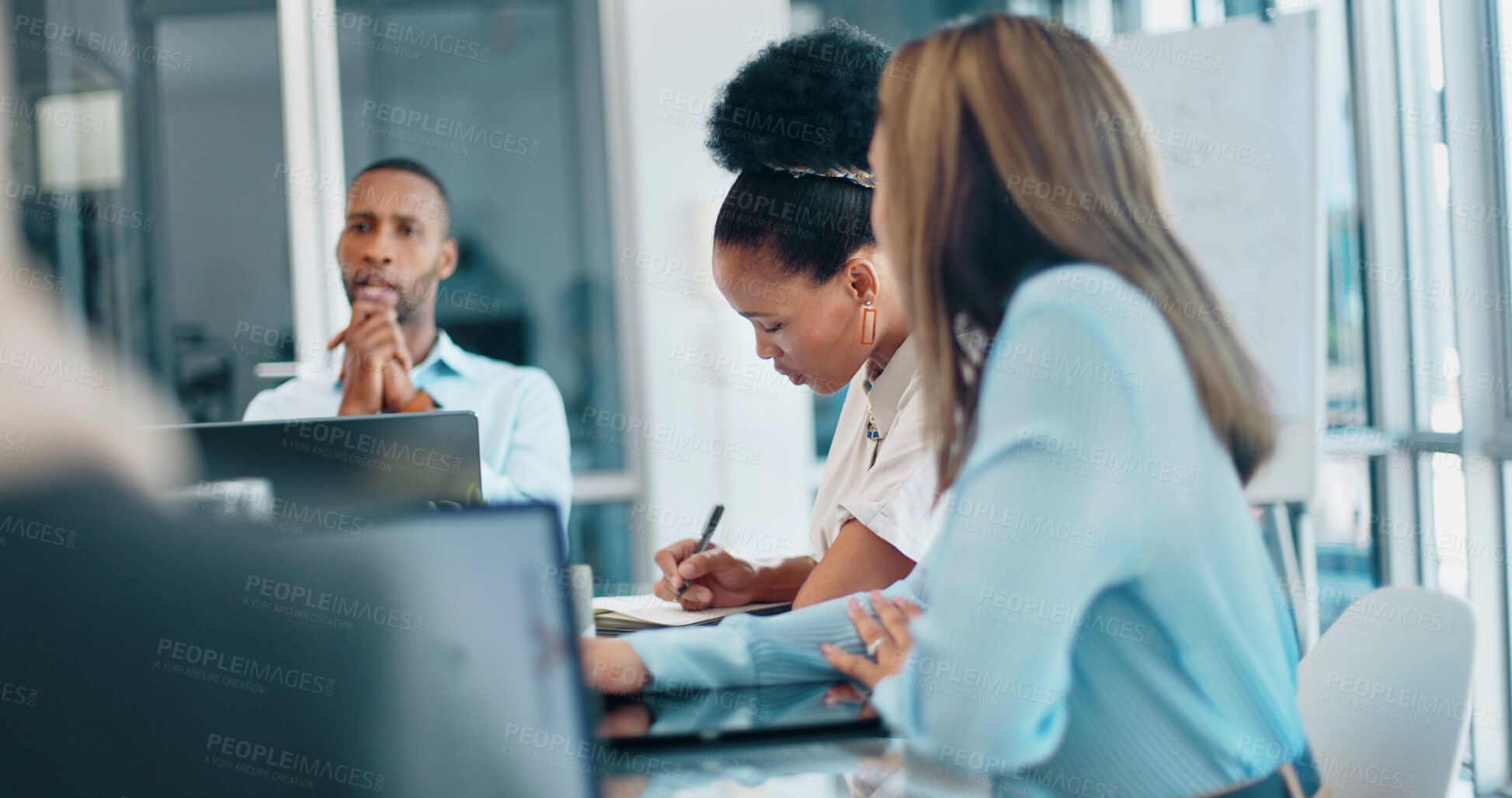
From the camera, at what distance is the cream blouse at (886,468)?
1.21 meters

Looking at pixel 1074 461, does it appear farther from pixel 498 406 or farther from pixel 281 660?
pixel 498 406

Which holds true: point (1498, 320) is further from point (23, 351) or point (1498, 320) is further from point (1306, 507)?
point (23, 351)

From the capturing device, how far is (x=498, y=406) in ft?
7.70

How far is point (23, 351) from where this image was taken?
46cm

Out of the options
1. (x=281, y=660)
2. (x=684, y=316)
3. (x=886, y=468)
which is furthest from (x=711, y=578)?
Answer: (x=684, y=316)

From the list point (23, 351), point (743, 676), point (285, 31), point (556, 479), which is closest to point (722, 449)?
point (556, 479)

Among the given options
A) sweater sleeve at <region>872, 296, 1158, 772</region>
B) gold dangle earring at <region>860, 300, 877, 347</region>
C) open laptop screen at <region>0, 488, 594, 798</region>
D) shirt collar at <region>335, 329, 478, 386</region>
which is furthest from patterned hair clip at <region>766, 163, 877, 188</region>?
shirt collar at <region>335, 329, 478, 386</region>

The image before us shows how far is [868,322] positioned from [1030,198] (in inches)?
24.1

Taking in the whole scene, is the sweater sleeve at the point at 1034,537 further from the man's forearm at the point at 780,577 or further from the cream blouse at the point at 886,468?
the man's forearm at the point at 780,577

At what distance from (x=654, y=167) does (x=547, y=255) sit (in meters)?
0.48

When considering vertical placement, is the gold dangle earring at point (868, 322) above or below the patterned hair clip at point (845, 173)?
below

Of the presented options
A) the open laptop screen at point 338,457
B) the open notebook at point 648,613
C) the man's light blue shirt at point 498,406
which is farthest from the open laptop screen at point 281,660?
the man's light blue shirt at point 498,406

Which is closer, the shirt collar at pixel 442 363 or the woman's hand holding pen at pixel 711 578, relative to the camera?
the woman's hand holding pen at pixel 711 578

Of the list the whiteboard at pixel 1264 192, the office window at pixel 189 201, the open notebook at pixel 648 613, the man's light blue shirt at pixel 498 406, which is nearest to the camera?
the open notebook at pixel 648 613
